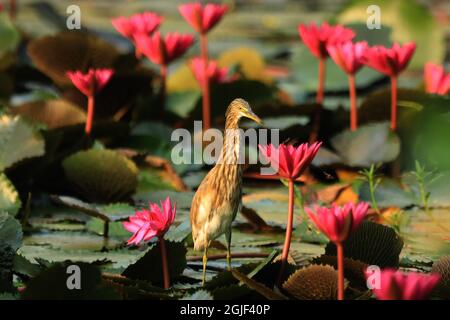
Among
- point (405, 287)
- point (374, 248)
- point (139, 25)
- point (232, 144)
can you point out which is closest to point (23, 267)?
point (232, 144)

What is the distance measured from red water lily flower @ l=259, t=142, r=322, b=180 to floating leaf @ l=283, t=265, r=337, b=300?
0.63 feet

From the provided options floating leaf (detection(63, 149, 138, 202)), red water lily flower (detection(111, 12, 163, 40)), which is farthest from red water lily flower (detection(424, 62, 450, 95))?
floating leaf (detection(63, 149, 138, 202))

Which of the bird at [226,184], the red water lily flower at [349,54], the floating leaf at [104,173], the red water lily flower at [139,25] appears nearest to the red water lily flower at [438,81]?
the red water lily flower at [349,54]

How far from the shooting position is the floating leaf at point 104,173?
3162 millimetres

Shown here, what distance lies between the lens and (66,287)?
2.05 m

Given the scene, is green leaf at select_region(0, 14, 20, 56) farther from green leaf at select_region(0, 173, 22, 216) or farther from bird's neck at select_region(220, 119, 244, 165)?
bird's neck at select_region(220, 119, 244, 165)

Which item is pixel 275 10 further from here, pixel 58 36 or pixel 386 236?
Result: pixel 386 236

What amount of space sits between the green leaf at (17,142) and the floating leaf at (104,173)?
0.36 feet

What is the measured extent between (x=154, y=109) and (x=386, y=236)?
1721 millimetres

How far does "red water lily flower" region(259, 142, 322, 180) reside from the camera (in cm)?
200

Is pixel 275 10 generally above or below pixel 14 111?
above

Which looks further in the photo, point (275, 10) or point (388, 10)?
point (275, 10)
